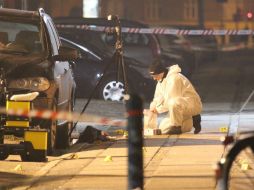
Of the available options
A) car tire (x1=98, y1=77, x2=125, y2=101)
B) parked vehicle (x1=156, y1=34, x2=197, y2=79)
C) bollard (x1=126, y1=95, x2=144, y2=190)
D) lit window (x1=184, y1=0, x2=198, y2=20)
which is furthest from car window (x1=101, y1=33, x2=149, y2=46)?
lit window (x1=184, y1=0, x2=198, y2=20)

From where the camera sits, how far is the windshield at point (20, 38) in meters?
12.2

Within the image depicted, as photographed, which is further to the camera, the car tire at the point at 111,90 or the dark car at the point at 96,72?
the dark car at the point at 96,72

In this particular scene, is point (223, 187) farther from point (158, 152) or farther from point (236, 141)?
point (158, 152)

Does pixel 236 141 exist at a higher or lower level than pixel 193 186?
higher

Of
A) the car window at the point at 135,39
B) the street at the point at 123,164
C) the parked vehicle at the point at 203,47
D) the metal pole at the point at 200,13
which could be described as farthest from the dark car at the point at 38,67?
the metal pole at the point at 200,13

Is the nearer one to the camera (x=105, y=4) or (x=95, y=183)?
(x=95, y=183)

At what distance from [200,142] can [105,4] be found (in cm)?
2121

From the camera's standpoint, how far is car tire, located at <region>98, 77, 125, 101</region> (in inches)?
777

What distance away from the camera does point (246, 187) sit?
27.6 ft

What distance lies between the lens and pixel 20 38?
12.5 m

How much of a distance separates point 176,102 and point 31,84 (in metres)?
2.81

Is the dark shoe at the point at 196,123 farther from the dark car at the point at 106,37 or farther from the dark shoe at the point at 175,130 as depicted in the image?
the dark car at the point at 106,37

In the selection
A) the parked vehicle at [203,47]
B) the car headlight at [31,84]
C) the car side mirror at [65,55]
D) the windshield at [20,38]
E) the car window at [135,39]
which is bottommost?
the parked vehicle at [203,47]

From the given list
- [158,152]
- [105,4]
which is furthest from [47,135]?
[105,4]
